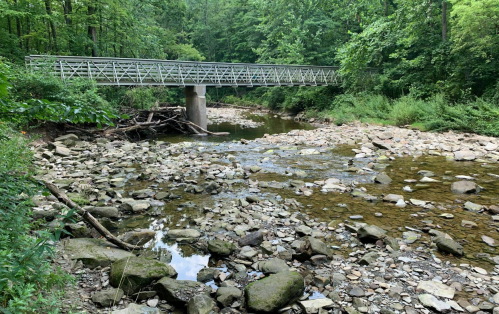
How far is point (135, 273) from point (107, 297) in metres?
0.34

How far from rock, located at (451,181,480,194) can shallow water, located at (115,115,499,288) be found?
0.12 metres

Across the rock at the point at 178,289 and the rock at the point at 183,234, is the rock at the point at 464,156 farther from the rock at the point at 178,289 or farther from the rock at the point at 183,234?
the rock at the point at 178,289

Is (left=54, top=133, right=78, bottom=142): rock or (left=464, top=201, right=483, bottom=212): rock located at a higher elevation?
(left=54, top=133, right=78, bottom=142): rock

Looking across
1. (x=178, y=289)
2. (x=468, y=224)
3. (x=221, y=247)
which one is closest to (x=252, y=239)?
(x=221, y=247)

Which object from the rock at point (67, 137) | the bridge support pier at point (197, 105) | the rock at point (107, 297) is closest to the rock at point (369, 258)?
the rock at point (107, 297)

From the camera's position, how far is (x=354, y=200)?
571 cm

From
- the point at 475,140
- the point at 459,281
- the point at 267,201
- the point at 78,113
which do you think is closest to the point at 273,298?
the point at 459,281

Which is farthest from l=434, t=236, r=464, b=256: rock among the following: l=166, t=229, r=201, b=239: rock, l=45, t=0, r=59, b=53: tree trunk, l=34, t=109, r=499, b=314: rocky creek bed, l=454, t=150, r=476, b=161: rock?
l=45, t=0, r=59, b=53: tree trunk

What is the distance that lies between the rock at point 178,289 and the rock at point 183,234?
1173mm

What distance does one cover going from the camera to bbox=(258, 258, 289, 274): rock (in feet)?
11.3

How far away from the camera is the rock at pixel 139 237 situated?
4156mm

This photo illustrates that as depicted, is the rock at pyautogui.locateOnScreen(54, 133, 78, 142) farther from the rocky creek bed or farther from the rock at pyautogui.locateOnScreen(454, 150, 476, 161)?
the rock at pyautogui.locateOnScreen(454, 150, 476, 161)

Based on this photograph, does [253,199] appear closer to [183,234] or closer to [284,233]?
[284,233]

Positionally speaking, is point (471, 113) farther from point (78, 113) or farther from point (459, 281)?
point (78, 113)
